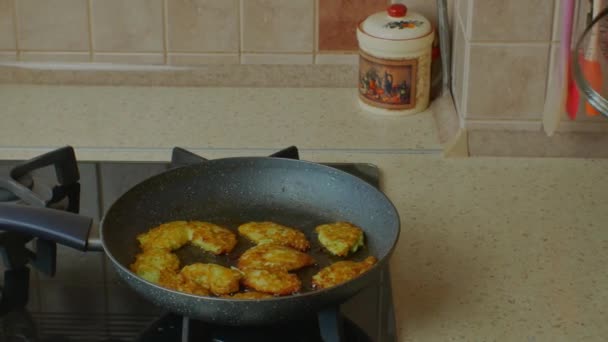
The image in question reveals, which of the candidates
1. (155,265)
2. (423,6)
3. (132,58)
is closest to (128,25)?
(132,58)

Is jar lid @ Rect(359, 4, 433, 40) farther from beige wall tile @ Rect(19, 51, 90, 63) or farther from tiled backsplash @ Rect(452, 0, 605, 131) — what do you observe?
beige wall tile @ Rect(19, 51, 90, 63)

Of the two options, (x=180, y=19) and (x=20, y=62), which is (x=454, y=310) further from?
(x=20, y=62)

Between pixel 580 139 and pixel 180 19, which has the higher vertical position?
pixel 180 19

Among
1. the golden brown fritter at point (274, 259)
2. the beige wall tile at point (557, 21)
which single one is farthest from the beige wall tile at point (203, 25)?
the golden brown fritter at point (274, 259)

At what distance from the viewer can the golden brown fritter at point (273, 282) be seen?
1001 millimetres

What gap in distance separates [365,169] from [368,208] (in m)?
0.23

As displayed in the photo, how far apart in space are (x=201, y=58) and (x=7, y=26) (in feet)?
0.99

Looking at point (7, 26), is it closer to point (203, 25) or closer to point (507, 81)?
point (203, 25)

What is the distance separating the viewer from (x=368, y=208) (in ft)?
3.74

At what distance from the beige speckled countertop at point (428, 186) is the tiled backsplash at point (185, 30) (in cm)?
5

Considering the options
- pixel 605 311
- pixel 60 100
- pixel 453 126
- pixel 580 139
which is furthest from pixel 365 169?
pixel 60 100

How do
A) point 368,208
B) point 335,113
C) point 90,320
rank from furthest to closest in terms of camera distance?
point 335,113 < point 368,208 < point 90,320

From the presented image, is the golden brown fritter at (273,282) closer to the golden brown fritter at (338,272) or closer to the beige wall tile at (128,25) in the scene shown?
the golden brown fritter at (338,272)

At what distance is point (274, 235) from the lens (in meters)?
1.10
